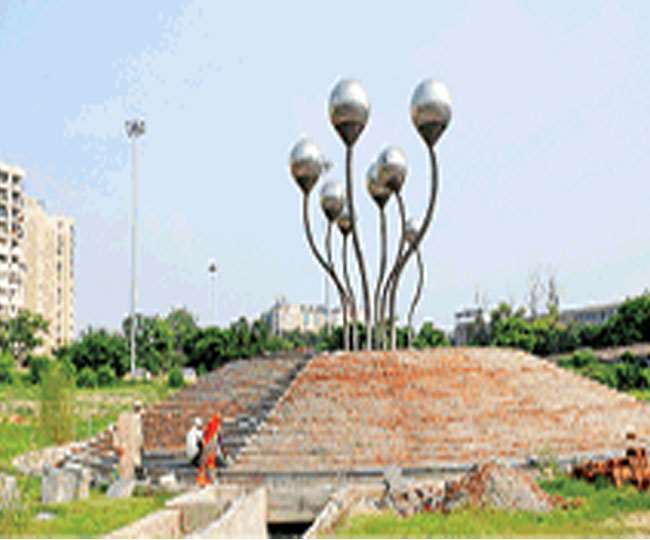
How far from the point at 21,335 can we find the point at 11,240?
12.3 metres

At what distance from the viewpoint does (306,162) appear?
1576 centimetres

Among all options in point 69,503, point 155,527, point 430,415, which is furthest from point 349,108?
point 155,527

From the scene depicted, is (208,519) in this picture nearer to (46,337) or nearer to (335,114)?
(335,114)

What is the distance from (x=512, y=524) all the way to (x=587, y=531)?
71 centimetres

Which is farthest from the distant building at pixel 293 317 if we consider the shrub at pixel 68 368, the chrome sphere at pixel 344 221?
the chrome sphere at pixel 344 221

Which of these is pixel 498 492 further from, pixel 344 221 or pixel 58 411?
pixel 58 411

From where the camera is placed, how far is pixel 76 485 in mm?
10836

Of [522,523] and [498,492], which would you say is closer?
[522,523]

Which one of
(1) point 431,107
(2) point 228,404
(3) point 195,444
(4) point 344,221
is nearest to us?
(3) point 195,444

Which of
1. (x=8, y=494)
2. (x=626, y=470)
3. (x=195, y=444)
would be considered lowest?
(x=626, y=470)

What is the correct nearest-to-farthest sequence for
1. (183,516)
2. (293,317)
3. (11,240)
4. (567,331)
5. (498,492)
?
(183,516)
(498,492)
(567,331)
(11,240)
(293,317)

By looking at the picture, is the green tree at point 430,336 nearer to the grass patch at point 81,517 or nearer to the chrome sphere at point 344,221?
the chrome sphere at point 344,221

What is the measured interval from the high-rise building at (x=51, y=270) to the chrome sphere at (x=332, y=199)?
1950 inches

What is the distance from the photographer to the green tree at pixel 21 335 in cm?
5075
